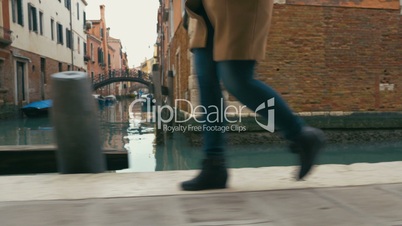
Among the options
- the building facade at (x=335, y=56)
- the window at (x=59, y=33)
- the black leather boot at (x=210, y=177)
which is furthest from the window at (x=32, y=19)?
the black leather boot at (x=210, y=177)

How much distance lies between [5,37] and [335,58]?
11.6m

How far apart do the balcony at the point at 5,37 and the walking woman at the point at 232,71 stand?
44.3 ft

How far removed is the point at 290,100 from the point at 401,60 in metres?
2.43

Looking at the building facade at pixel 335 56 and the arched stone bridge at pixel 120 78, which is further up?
the arched stone bridge at pixel 120 78

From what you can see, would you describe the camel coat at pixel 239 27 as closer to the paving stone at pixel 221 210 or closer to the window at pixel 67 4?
the paving stone at pixel 221 210

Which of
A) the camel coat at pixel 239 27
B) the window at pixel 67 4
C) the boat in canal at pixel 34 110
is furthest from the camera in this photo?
the window at pixel 67 4

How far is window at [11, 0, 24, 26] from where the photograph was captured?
47.9ft

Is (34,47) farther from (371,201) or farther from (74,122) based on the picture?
(371,201)

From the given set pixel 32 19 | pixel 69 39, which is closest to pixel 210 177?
pixel 32 19

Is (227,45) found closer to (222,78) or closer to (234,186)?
(222,78)

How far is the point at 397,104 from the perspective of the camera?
24.3 feet

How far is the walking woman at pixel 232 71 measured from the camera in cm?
127

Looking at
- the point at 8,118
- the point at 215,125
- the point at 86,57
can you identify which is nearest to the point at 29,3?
the point at 8,118

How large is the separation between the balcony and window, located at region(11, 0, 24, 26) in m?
1.08
